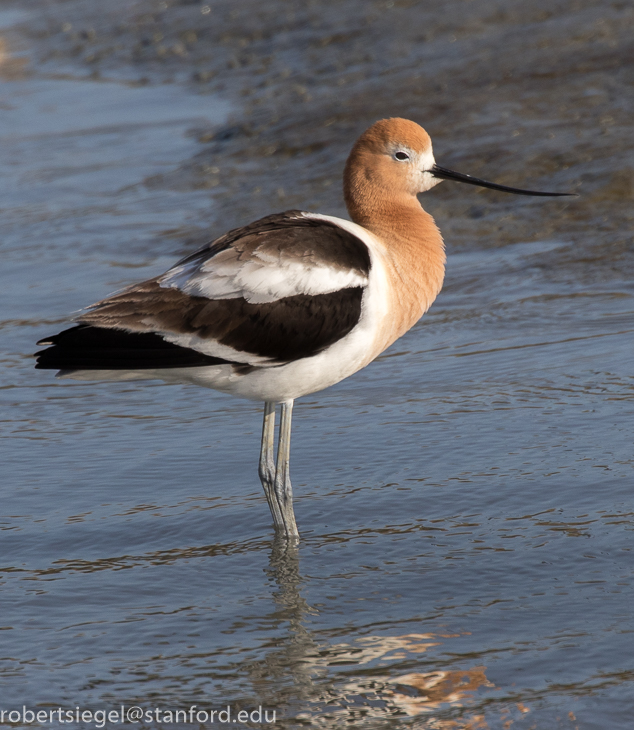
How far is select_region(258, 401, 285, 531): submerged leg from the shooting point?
4.66 meters

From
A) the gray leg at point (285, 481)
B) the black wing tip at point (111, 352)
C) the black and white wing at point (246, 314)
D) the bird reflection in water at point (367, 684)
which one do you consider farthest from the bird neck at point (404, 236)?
the bird reflection in water at point (367, 684)

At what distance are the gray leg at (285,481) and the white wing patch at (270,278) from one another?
1.66ft

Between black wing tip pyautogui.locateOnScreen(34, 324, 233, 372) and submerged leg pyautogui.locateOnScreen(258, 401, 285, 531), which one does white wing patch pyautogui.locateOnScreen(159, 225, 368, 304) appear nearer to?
black wing tip pyautogui.locateOnScreen(34, 324, 233, 372)

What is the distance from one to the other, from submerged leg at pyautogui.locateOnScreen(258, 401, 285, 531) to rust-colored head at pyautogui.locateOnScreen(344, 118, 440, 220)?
0.96 m

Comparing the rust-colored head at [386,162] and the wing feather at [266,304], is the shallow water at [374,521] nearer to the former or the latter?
the wing feather at [266,304]

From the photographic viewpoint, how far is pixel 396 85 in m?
10.6

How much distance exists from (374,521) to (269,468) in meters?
0.50

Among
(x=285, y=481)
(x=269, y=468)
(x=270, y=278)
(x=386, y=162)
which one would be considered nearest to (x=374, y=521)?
(x=285, y=481)

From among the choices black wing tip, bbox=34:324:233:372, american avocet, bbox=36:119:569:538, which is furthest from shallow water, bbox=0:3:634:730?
black wing tip, bbox=34:324:233:372

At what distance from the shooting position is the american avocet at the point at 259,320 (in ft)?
14.8

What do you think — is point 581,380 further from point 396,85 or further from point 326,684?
point 396,85

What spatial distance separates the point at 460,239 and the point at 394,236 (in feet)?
10.1

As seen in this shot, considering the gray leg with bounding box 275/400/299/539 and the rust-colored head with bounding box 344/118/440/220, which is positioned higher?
the rust-colored head with bounding box 344/118/440/220

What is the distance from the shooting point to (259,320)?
4.56 metres
